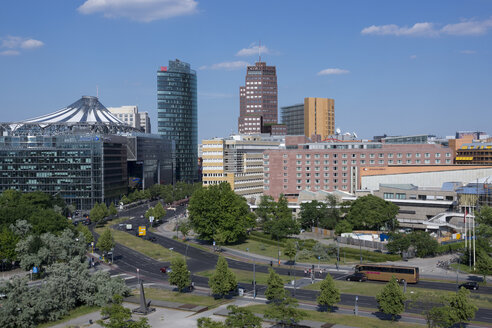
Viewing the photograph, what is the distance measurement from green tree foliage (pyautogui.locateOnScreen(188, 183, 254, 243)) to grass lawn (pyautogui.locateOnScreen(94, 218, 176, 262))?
1156 centimetres

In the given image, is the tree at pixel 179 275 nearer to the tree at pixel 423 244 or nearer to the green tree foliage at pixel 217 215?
the green tree foliage at pixel 217 215

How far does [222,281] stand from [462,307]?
35559mm

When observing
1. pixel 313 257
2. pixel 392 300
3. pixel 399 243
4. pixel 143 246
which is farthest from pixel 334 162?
pixel 392 300

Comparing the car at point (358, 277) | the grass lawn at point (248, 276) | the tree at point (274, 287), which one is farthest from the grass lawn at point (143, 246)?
the tree at point (274, 287)

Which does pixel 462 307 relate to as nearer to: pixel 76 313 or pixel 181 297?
pixel 181 297

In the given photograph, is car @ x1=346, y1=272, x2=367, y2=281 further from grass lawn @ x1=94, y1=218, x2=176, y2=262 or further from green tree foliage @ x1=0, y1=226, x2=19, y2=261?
green tree foliage @ x1=0, y1=226, x2=19, y2=261

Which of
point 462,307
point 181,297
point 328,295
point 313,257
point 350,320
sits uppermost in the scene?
point 462,307

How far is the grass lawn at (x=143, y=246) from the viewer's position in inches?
4595

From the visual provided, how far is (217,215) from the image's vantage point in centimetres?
12762

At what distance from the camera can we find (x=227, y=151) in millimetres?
189750

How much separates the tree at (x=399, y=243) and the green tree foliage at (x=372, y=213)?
826 inches

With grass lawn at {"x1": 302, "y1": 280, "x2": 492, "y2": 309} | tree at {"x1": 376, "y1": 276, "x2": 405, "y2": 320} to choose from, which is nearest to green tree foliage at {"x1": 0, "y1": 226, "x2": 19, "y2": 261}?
grass lawn at {"x1": 302, "y1": 280, "x2": 492, "y2": 309}

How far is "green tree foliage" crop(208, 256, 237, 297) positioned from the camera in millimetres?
78000

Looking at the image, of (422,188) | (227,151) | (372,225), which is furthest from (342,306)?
(227,151)
